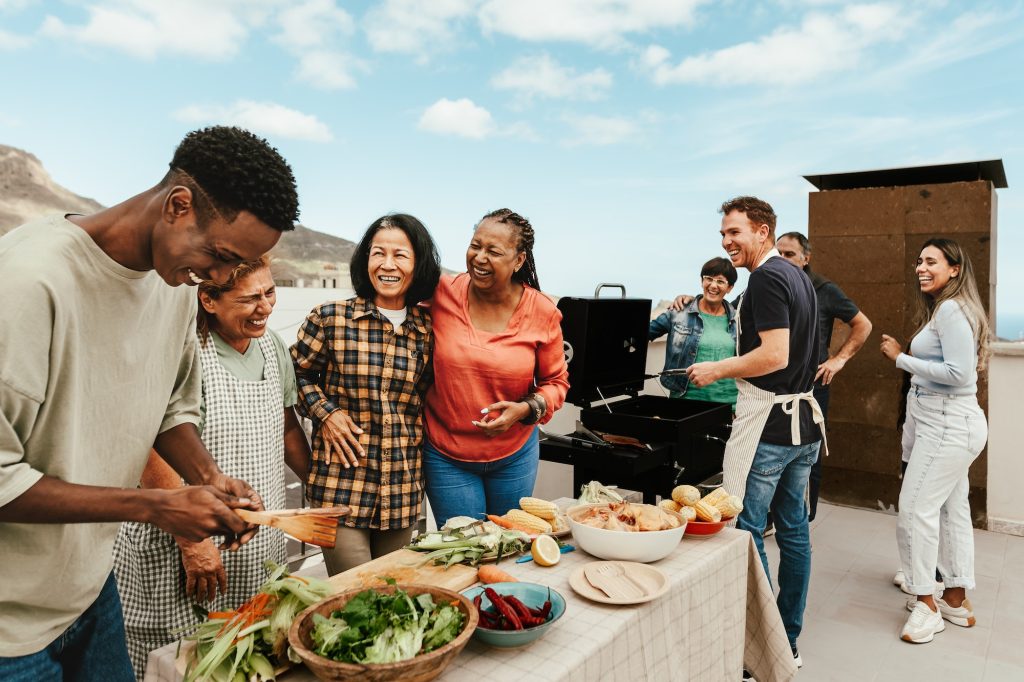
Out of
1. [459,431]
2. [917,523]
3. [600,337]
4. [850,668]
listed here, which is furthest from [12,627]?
[917,523]

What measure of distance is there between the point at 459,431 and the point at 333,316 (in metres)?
0.54

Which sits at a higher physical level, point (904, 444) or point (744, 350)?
point (744, 350)

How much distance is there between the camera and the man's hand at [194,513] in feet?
3.60

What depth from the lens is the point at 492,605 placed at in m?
1.37

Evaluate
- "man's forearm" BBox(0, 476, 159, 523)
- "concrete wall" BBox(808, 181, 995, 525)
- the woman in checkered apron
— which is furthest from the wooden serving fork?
"concrete wall" BBox(808, 181, 995, 525)

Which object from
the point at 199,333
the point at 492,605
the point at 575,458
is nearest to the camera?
the point at 492,605

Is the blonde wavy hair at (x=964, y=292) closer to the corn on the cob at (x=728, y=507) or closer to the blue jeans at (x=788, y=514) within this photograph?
the blue jeans at (x=788, y=514)

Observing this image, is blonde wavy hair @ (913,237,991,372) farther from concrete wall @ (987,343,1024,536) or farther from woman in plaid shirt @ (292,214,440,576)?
woman in plaid shirt @ (292,214,440,576)

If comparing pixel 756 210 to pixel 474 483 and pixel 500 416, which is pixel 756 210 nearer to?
pixel 500 416

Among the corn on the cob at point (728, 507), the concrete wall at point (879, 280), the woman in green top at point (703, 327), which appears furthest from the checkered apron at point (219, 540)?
the concrete wall at point (879, 280)

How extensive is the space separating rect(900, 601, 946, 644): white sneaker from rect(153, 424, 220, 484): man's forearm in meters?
3.05

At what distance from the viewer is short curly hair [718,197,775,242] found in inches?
101

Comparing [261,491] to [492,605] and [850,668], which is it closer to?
[492,605]

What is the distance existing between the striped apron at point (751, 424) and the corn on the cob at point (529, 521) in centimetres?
96
